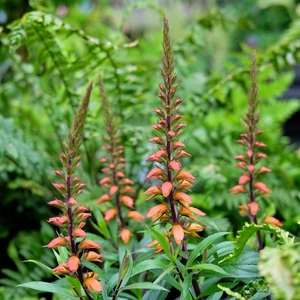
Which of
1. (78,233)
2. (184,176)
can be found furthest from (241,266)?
(78,233)

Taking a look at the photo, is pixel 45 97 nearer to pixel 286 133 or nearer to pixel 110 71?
pixel 110 71

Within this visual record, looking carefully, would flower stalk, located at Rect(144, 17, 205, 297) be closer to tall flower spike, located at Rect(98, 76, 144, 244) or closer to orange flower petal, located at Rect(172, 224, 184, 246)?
orange flower petal, located at Rect(172, 224, 184, 246)

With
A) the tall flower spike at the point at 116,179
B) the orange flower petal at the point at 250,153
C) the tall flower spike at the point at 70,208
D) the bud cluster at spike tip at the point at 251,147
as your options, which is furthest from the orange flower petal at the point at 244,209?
the tall flower spike at the point at 70,208

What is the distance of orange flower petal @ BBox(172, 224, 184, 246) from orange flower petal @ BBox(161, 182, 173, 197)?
→ 66 mm

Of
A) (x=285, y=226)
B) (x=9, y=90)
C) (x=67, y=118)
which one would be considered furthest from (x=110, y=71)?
(x=285, y=226)

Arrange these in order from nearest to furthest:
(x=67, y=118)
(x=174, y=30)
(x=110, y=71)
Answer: (x=110, y=71) → (x=67, y=118) → (x=174, y=30)

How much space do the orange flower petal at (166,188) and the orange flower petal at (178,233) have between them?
0.22ft

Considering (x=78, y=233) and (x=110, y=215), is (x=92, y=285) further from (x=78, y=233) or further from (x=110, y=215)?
(x=110, y=215)

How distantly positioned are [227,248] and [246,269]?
5cm

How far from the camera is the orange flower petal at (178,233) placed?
804 mm

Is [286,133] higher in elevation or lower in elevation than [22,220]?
lower

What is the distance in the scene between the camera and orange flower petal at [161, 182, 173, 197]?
79 cm

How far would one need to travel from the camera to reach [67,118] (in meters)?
1.89

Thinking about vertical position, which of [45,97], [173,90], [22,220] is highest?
Answer: [173,90]
